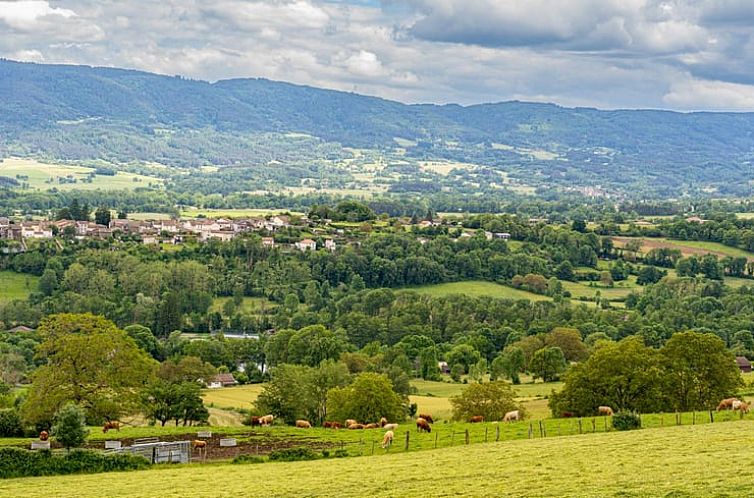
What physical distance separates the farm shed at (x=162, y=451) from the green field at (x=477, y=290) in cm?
7893

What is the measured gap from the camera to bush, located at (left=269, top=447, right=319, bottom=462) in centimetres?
3350

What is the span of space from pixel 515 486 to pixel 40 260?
10283cm

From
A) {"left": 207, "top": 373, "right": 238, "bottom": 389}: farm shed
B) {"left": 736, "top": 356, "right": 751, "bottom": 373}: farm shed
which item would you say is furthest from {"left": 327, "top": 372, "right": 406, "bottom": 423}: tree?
{"left": 736, "top": 356, "right": 751, "bottom": 373}: farm shed

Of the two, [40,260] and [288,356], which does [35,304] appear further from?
[288,356]

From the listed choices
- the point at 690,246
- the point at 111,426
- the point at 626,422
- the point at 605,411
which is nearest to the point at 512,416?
the point at 605,411

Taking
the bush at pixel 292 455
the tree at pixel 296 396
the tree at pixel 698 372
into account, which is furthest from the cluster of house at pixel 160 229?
the bush at pixel 292 455

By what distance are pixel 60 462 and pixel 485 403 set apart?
22.8 metres

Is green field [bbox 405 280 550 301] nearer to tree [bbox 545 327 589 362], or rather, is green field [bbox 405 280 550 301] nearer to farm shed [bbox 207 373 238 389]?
tree [bbox 545 327 589 362]

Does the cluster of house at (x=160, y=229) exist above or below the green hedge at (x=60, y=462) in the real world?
below

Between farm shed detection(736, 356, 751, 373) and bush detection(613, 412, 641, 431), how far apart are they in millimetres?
41215

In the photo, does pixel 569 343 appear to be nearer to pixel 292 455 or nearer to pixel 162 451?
pixel 292 455

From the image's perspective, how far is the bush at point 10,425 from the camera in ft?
128

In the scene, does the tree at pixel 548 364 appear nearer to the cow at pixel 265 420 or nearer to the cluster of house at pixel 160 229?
the cow at pixel 265 420

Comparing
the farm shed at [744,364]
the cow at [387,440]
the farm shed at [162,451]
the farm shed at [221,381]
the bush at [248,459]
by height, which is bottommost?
the farm shed at [221,381]
